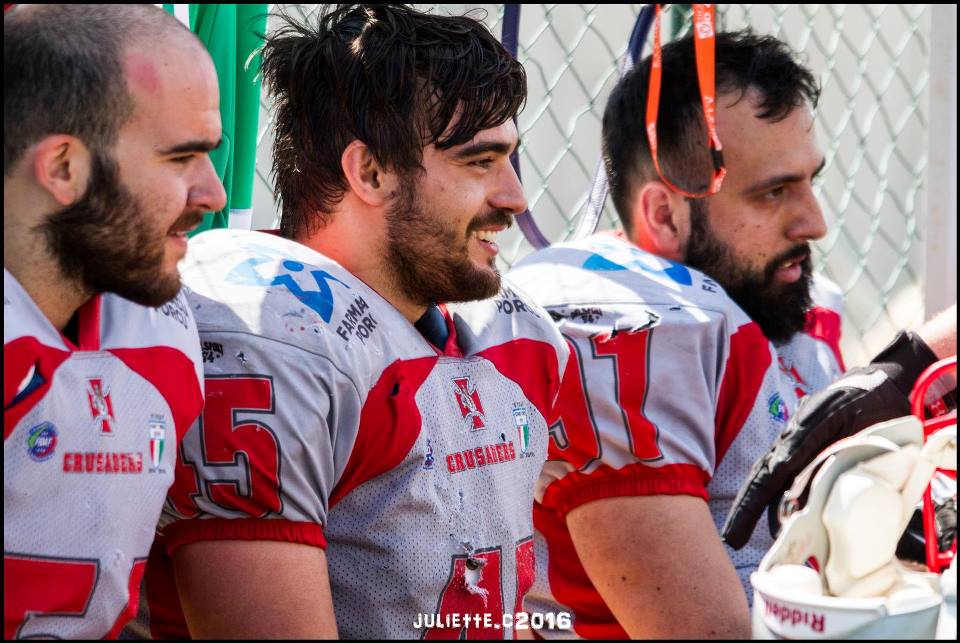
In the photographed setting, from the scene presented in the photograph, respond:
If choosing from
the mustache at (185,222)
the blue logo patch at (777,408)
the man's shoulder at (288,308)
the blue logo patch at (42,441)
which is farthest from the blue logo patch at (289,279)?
the blue logo patch at (777,408)

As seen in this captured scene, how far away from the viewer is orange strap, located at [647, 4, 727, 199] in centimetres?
226

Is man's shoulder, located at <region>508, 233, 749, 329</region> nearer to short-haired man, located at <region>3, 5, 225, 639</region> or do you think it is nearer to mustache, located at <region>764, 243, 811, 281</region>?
mustache, located at <region>764, 243, 811, 281</region>

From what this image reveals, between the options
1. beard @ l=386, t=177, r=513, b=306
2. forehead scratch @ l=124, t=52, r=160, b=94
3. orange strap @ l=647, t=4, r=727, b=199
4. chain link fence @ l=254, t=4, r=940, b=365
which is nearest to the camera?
forehead scratch @ l=124, t=52, r=160, b=94

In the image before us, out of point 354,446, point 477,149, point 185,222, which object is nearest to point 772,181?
point 477,149

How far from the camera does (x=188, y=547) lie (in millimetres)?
1497

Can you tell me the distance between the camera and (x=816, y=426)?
5.03ft

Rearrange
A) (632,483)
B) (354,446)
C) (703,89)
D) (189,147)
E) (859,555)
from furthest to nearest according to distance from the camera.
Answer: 1. (703,89)
2. (632,483)
3. (354,446)
4. (189,147)
5. (859,555)

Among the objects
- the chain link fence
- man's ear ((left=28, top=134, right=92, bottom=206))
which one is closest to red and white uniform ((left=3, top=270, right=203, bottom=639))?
man's ear ((left=28, top=134, right=92, bottom=206))

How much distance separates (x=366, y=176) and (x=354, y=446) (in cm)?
42

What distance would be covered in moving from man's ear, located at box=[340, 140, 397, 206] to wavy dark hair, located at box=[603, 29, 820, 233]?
71 cm

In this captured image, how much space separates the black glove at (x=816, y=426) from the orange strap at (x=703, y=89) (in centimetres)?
63

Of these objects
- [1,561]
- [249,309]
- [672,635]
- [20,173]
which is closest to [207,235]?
[249,309]

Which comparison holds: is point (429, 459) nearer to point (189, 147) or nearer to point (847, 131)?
point (189, 147)

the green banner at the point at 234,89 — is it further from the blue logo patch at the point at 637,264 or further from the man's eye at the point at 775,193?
the man's eye at the point at 775,193
